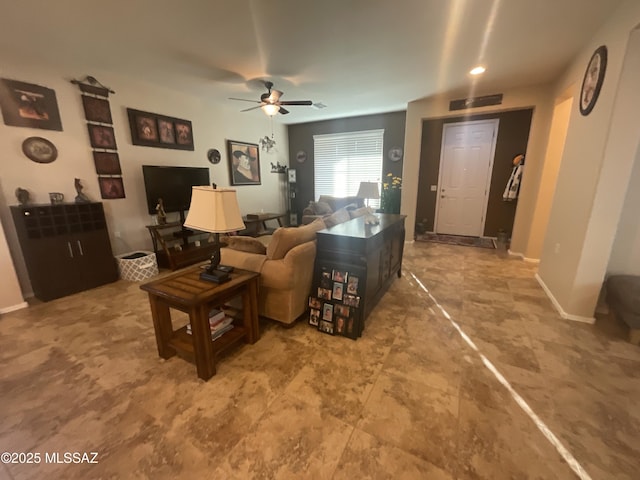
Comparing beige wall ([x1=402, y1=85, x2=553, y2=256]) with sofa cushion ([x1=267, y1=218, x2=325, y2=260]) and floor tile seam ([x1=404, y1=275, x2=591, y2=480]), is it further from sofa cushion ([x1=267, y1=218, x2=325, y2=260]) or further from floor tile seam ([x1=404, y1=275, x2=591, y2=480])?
sofa cushion ([x1=267, y1=218, x2=325, y2=260])

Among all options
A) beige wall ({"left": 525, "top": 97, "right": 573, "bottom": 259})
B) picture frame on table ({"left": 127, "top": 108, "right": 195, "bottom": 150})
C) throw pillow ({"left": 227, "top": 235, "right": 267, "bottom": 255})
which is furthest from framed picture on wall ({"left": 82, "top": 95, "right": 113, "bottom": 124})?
beige wall ({"left": 525, "top": 97, "right": 573, "bottom": 259})

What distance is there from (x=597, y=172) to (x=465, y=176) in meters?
3.26

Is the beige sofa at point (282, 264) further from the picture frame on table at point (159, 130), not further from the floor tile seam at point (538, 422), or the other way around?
the picture frame on table at point (159, 130)

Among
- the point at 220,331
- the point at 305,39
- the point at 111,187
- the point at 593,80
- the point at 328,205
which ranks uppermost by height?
the point at 305,39

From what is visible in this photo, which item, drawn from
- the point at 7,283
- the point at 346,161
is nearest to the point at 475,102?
the point at 346,161

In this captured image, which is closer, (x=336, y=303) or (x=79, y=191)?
(x=336, y=303)

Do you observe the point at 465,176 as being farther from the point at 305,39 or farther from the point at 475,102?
the point at 305,39

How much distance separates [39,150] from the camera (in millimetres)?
2955

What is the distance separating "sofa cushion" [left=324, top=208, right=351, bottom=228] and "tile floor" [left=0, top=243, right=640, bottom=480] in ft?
3.37

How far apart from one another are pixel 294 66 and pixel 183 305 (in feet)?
9.93

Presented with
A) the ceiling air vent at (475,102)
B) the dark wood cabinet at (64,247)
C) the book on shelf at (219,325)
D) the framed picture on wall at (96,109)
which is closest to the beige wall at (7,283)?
the dark wood cabinet at (64,247)

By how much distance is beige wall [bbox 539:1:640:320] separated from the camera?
6.73 feet

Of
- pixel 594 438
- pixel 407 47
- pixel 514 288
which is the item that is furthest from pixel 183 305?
pixel 514 288

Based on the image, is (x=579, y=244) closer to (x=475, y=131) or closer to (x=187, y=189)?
(x=475, y=131)
